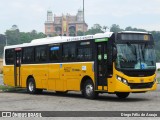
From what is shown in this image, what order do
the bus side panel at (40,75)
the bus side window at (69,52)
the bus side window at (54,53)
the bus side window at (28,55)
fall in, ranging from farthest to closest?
the bus side window at (28,55) < the bus side panel at (40,75) < the bus side window at (54,53) < the bus side window at (69,52)

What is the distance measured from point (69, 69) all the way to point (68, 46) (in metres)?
1.11

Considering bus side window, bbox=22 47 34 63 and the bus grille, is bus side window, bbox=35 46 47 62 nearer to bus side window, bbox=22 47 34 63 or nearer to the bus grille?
bus side window, bbox=22 47 34 63

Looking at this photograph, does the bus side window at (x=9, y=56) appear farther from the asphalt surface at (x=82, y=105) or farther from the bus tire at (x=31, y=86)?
the asphalt surface at (x=82, y=105)

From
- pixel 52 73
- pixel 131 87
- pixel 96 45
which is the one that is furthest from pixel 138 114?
pixel 52 73

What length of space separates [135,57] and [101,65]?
1522 millimetres

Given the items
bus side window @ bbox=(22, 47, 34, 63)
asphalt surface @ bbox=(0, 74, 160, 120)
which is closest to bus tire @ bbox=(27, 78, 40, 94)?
bus side window @ bbox=(22, 47, 34, 63)

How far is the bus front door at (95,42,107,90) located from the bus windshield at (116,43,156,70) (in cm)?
80

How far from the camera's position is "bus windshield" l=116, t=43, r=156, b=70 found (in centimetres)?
1838

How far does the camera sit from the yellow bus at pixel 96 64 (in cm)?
1841

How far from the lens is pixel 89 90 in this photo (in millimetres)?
20000

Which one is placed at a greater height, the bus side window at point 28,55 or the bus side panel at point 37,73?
the bus side window at point 28,55

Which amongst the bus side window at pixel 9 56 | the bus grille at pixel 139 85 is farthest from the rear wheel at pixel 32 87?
the bus grille at pixel 139 85

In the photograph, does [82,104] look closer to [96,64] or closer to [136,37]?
[96,64]

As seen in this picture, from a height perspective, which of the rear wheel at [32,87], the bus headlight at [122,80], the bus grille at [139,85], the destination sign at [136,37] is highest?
the destination sign at [136,37]
